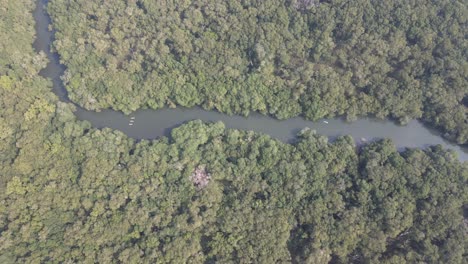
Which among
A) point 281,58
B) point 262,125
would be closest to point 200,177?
point 262,125

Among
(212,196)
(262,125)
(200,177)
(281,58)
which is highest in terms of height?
(281,58)

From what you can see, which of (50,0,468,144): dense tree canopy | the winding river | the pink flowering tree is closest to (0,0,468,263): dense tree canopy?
the pink flowering tree

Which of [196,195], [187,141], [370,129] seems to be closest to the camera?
[196,195]

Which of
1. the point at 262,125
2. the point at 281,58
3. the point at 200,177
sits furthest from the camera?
the point at 262,125

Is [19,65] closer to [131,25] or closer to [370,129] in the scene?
[131,25]

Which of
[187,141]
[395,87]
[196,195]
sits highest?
[395,87]

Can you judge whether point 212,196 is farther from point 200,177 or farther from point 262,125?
point 262,125

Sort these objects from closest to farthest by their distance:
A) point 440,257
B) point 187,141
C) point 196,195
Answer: point 440,257, point 196,195, point 187,141

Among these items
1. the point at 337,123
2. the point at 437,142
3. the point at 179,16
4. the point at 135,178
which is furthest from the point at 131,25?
the point at 437,142
